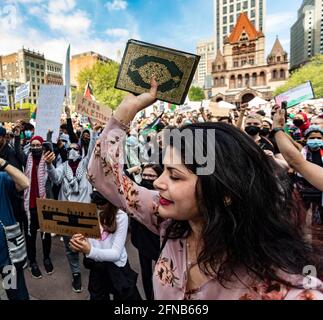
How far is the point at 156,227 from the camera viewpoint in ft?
3.84

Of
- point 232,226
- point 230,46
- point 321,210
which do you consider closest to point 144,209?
point 232,226

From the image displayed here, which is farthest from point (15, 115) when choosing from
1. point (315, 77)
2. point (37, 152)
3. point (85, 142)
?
point (315, 77)

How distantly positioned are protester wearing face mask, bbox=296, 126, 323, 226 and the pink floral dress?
2.08 m

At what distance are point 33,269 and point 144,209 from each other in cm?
293

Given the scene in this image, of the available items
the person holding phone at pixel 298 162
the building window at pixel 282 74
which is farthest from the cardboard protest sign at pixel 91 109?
the building window at pixel 282 74

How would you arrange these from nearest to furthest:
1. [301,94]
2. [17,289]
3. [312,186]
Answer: [17,289] → [312,186] → [301,94]

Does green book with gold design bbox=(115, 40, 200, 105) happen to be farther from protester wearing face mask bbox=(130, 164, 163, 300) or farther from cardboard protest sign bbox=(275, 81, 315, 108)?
cardboard protest sign bbox=(275, 81, 315, 108)

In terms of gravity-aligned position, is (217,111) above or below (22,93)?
below

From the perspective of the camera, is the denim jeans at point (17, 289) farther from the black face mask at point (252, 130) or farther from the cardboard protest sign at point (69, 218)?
the black face mask at point (252, 130)

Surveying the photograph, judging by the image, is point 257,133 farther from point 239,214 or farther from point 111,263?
point 239,214

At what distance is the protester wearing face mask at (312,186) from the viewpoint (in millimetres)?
2873

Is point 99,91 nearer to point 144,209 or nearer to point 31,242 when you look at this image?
point 31,242

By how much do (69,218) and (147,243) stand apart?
1.00 meters

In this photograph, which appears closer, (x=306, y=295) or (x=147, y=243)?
(x=306, y=295)
